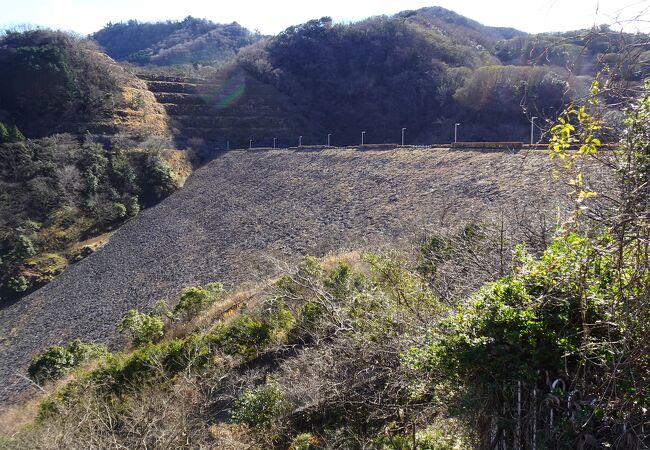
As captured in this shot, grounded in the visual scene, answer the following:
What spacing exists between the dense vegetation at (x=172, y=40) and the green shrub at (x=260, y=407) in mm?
59725

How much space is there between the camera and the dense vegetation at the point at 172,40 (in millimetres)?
61188

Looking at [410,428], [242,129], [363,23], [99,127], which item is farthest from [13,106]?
[410,428]

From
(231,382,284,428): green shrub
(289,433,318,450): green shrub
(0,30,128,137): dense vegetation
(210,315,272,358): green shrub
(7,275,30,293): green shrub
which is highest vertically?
(0,30,128,137): dense vegetation

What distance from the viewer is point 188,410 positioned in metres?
5.45

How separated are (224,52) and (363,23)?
26.3 m

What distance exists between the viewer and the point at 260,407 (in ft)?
17.2

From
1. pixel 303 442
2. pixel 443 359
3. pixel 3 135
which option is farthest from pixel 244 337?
pixel 3 135

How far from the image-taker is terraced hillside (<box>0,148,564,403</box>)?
40.6ft

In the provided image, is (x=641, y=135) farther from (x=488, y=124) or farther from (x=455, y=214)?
(x=488, y=124)

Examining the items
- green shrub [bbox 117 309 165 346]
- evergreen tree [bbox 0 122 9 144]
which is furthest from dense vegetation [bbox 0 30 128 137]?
green shrub [bbox 117 309 165 346]

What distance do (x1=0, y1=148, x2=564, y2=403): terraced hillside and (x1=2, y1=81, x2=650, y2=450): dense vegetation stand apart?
4.18 metres

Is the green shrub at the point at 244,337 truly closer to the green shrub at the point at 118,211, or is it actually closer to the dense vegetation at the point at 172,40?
the green shrub at the point at 118,211

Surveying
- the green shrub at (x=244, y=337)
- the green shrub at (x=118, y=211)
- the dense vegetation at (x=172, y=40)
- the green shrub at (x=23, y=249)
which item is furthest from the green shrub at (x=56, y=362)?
the dense vegetation at (x=172, y=40)

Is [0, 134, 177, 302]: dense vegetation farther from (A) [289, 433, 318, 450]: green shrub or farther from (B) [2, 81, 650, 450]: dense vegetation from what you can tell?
(A) [289, 433, 318, 450]: green shrub
